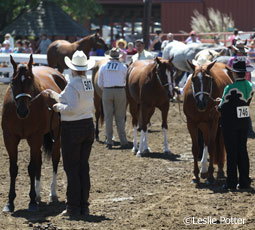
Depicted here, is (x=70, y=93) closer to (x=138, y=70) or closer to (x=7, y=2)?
(x=138, y=70)

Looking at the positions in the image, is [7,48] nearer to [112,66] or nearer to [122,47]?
[122,47]

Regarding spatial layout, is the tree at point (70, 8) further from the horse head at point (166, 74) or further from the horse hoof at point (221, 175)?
the horse hoof at point (221, 175)

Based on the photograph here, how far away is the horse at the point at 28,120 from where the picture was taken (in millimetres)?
8789

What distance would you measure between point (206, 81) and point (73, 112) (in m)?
2.72

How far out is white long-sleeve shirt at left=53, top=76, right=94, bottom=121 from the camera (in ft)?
27.5

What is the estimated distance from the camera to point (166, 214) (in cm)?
850

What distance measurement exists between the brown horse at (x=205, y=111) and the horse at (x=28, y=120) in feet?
7.18

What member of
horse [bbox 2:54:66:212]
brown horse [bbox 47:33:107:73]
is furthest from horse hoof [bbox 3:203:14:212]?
brown horse [bbox 47:33:107:73]

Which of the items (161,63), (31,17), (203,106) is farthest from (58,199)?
(31,17)

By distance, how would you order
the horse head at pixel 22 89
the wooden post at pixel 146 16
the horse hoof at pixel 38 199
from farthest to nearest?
1. the wooden post at pixel 146 16
2. the horse hoof at pixel 38 199
3. the horse head at pixel 22 89

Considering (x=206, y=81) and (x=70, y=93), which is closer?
(x=70, y=93)

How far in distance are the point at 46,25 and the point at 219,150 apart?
2477cm

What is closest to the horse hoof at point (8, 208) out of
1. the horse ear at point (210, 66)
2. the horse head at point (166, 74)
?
the horse ear at point (210, 66)

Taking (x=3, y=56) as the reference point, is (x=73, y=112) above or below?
above
